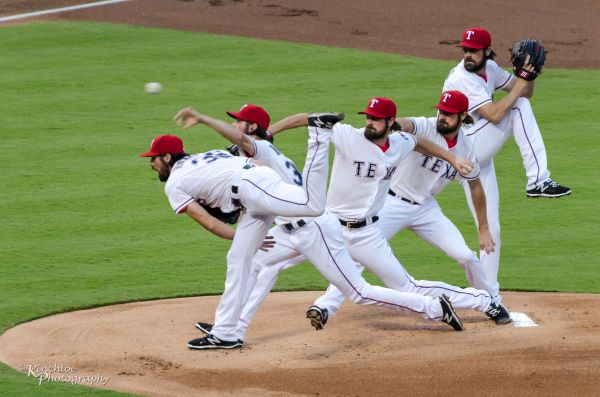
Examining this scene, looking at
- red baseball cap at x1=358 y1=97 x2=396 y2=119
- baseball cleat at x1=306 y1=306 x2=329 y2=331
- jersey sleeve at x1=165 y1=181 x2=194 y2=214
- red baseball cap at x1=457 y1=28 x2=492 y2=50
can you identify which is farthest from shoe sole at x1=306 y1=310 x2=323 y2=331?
red baseball cap at x1=457 y1=28 x2=492 y2=50

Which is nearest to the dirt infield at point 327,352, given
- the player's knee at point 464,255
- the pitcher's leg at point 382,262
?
the pitcher's leg at point 382,262

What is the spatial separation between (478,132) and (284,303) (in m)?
2.03

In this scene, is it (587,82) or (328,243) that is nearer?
(328,243)

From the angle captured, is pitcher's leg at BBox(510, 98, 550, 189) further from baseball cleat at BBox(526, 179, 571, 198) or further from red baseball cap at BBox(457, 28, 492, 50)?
red baseball cap at BBox(457, 28, 492, 50)

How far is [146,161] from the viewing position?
13883 mm

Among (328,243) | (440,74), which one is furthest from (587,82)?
(328,243)

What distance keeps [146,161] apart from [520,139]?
5.40 meters

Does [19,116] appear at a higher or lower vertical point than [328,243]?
lower

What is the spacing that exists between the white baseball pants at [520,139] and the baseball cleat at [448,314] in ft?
4.39

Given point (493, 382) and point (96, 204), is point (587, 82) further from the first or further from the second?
point (493, 382)

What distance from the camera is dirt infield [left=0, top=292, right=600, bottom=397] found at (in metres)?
7.68

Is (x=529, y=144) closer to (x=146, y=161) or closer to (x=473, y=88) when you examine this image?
(x=473, y=88)

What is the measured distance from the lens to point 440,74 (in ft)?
55.3

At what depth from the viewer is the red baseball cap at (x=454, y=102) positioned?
8.86m
